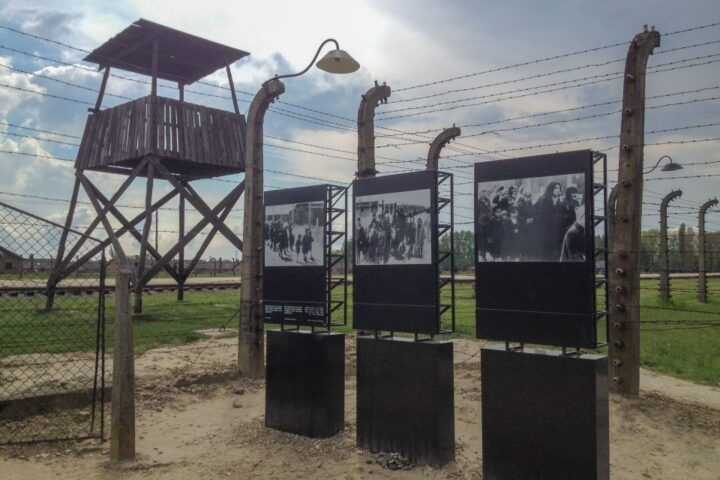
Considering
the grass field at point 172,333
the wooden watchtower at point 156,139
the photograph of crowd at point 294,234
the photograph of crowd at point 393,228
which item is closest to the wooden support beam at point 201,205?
the wooden watchtower at point 156,139

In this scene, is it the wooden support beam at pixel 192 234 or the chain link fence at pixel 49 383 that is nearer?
the chain link fence at pixel 49 383

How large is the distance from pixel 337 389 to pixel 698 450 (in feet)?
15.7

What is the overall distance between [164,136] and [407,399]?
41.5 feet

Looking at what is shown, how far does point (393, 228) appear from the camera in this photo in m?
7.62

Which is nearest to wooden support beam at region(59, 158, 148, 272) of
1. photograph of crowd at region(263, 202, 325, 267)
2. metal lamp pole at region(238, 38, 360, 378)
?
metal lamp pole at region(238, 38, 360, 378)

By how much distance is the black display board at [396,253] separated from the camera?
7254mm

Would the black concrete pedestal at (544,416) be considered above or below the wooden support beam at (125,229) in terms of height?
below

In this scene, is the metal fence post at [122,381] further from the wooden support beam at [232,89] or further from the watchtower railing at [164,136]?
the wooden support beam at [232,89]

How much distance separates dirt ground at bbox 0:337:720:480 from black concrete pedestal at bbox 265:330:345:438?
0.69 ft

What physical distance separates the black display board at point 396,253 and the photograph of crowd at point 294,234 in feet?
3.05

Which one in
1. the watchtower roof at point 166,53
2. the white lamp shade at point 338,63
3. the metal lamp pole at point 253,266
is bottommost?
the metal lamp pole at point 253,266

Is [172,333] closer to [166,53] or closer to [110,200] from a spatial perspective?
[110,200]

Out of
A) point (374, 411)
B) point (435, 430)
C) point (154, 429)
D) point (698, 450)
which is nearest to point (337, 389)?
point (374, 411)

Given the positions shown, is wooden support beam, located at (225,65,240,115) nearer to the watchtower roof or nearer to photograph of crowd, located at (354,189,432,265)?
the watchtower roof
